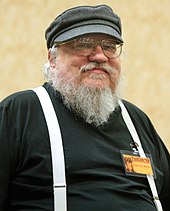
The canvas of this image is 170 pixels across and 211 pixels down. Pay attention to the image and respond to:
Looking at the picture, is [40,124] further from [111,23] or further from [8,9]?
[8,9]

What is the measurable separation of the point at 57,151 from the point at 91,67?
9.6 inches

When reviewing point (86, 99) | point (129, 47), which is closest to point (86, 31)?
point (86, 99)

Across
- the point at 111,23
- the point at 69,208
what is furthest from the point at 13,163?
the point at 111,23

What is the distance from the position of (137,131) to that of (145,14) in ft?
3.45

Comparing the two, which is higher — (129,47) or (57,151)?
(129,47)

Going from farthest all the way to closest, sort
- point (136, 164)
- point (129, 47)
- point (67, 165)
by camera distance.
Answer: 1. point (129, 47)
2. point (136, 164)
3. point (67, 165)

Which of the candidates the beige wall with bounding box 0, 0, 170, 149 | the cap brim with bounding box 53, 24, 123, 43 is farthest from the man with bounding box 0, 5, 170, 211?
the beige wall with bounding box 0, 0, 170, 149

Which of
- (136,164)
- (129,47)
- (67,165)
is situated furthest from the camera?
(129,47)

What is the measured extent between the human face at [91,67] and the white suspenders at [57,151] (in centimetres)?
9

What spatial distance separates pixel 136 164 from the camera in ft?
4.57

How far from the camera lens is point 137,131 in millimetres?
1503

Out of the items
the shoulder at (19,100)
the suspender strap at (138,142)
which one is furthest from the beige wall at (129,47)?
the shoulder at (19,100)

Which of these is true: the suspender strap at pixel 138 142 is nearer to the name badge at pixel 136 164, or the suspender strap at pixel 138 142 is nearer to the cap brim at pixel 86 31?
the name badge at pixel 136 164

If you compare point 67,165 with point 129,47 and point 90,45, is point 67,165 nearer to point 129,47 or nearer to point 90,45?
point 90,45
